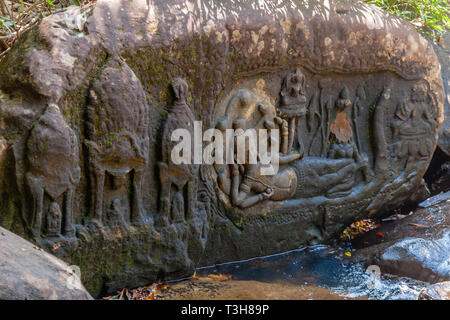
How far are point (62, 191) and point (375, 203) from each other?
3.00 metres

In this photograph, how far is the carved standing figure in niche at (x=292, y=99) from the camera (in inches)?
165

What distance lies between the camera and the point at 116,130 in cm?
329

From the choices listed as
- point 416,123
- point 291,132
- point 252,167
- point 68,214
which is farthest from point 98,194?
point 416,123

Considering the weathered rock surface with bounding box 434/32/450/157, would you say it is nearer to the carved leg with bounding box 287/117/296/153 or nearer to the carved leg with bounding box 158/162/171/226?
the carved leg with bounding box 287/117/296/153

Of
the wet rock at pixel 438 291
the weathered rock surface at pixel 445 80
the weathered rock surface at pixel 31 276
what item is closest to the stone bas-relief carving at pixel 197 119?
the weathered rock surface at pixel 31 276

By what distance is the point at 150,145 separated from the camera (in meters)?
3.52

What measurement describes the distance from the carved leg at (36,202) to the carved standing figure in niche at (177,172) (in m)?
0.81

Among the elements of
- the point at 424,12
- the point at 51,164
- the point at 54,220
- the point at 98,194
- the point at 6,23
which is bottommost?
the point at 54,220

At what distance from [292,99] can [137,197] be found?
5.03ft

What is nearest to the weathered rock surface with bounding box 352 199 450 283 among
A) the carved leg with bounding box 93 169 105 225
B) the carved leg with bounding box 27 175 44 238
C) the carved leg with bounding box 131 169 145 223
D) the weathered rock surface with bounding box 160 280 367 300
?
the weathered rock surface with bounding box 160 280 367 300

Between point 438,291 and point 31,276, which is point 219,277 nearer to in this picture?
point 438,291

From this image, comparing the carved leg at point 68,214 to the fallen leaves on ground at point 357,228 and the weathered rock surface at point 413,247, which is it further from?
the fallen leaves on ground at point 357,228

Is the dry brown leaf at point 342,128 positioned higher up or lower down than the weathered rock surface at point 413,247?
higher up
